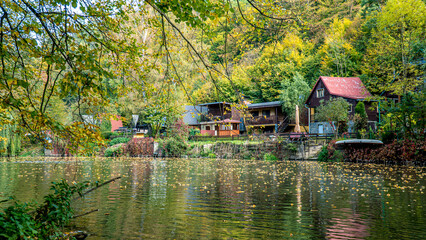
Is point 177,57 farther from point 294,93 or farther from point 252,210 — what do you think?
point 294,93

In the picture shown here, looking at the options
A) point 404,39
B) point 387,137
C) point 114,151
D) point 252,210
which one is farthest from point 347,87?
point 252,210

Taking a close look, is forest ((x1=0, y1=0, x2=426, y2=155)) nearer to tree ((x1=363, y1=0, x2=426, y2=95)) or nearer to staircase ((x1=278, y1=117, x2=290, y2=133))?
tree ((x1=363, y1=0, x2=426, y2=95))

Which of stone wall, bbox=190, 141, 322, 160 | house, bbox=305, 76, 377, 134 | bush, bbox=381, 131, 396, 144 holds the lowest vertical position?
stone wall, bbox=190, 141, 322, 160

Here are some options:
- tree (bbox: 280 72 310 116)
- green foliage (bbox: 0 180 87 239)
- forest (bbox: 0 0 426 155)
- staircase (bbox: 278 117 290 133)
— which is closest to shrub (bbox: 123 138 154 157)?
forest (bbox: 0 0 426 155)

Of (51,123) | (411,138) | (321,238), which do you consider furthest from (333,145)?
(51,123)

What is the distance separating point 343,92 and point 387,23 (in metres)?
9.37

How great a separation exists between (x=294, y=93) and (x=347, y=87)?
7991 mm

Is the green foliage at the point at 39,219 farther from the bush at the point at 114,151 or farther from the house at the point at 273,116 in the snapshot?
the house at the point at 273,116

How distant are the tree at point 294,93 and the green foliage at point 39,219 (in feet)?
145

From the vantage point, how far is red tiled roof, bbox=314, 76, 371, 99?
133 ft

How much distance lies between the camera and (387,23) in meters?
35.6

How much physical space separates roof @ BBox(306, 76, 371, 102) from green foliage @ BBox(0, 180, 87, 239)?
3976 centimetres

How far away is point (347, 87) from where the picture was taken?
42406 millimetres

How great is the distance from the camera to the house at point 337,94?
40.2 meters
